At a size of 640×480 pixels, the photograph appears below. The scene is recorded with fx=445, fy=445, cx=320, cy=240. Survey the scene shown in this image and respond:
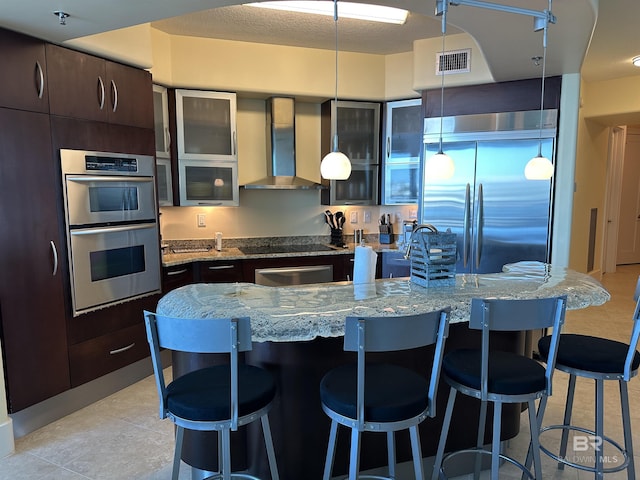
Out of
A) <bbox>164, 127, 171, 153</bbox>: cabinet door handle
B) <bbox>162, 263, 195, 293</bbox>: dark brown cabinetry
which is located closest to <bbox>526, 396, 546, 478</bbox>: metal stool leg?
<bbox>162, 263, 195, 293</bbox>: dark brown cabinetry

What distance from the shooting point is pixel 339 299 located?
6.48ft

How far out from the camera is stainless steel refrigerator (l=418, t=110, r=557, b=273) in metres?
3.86

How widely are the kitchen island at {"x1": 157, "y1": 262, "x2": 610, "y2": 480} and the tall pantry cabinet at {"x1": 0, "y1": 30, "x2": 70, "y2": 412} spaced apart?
1202 mm

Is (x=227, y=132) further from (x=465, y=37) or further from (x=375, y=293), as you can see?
(x=375, y=293)

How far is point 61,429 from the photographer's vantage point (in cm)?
278

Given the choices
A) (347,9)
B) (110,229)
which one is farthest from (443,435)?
(347,9)

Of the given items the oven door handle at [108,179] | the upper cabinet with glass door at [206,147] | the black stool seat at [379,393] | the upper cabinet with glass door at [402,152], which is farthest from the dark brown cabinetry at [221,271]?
the black stool seat at [379,393]

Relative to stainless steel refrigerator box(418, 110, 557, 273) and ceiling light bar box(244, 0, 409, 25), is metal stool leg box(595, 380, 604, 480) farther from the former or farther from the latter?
ceiling light bar box(244, 0, 409, 25)

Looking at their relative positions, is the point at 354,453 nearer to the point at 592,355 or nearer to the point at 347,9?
the point at 592,355

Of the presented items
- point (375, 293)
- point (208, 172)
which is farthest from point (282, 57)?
point (375, 293)

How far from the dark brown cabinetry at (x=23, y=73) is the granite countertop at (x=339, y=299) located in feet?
5.13

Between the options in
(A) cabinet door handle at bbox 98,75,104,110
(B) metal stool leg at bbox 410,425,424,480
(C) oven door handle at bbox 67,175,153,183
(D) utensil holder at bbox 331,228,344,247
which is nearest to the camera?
(B) metal stool leg at bbox 410,425,424,480

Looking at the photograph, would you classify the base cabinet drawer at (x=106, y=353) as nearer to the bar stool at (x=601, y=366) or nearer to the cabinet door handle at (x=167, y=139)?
the cabinet door handle at (x=167, y=139)

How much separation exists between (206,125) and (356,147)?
147cm
